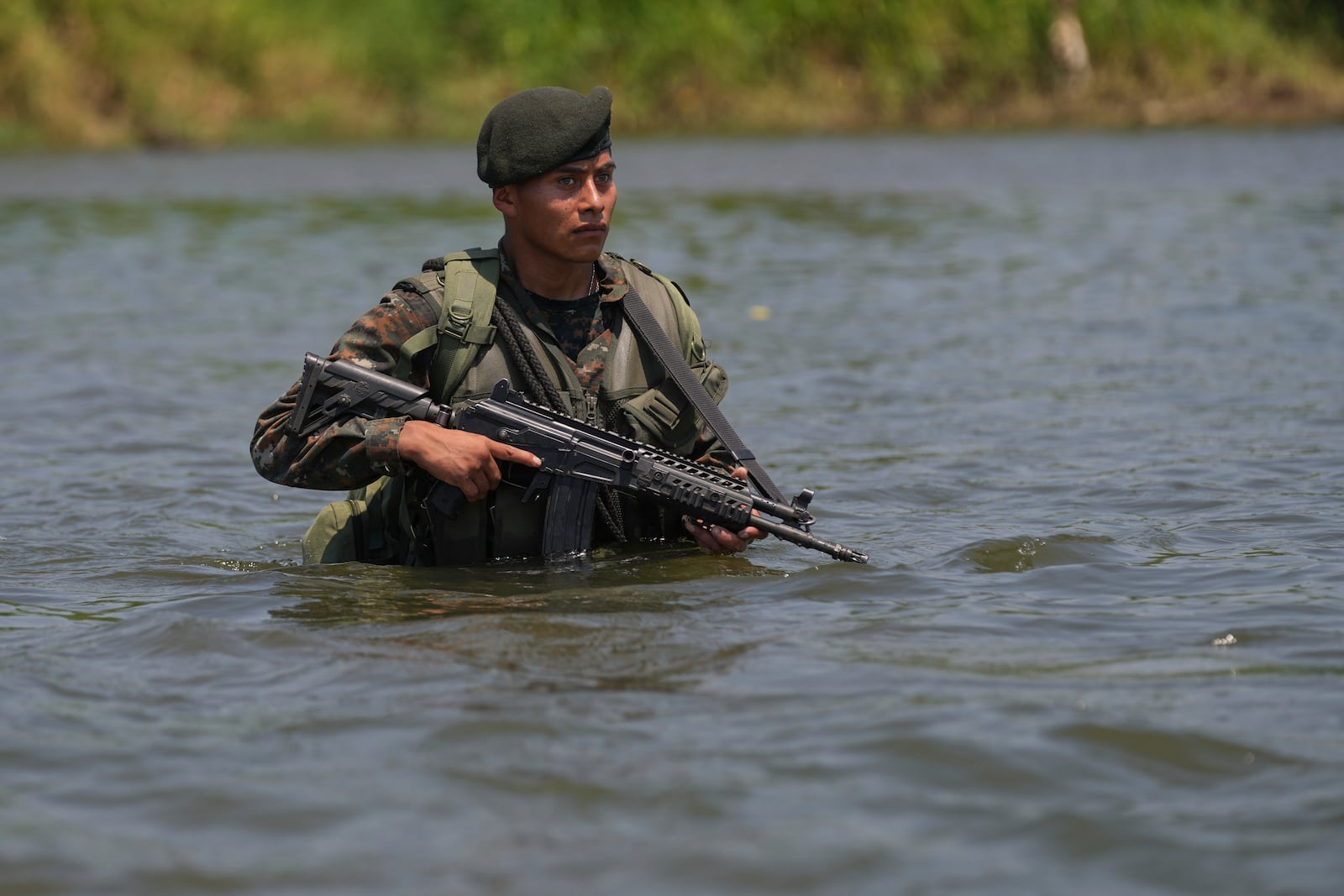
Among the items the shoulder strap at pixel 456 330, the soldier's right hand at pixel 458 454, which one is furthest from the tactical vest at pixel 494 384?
the soldier's right hand at pixel 458 454

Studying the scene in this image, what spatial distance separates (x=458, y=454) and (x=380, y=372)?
0.41 m

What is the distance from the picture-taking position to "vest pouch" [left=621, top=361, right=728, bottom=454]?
5.64 meters

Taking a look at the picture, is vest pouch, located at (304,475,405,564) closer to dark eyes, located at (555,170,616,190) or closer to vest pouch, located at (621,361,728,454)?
vest pouch, located at (621,361,728,454)

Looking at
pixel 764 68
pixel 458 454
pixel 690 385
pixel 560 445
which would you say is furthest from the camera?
pixel 764 68

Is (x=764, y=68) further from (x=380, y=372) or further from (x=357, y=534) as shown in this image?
(x=380, y=372)

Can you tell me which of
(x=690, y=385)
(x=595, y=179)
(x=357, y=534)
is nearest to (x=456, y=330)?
(x=595, y=179)

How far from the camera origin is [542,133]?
542 cm

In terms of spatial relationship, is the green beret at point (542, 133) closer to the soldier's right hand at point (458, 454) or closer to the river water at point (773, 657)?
the soldier's right hand at point (458, 454)

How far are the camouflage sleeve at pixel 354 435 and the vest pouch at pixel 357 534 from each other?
0.46 meters

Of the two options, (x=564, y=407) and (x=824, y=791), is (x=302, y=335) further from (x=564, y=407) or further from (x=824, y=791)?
(x=824, y=791)

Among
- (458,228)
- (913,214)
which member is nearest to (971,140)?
(913,214)

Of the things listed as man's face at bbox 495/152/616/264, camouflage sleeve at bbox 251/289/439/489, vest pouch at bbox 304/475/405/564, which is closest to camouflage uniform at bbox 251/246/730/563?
camouflage sleeve at bbox 251/289/439/489

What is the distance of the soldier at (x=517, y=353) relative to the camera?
5375 millimetres

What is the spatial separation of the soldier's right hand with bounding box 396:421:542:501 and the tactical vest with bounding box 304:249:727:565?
263 millimetres
